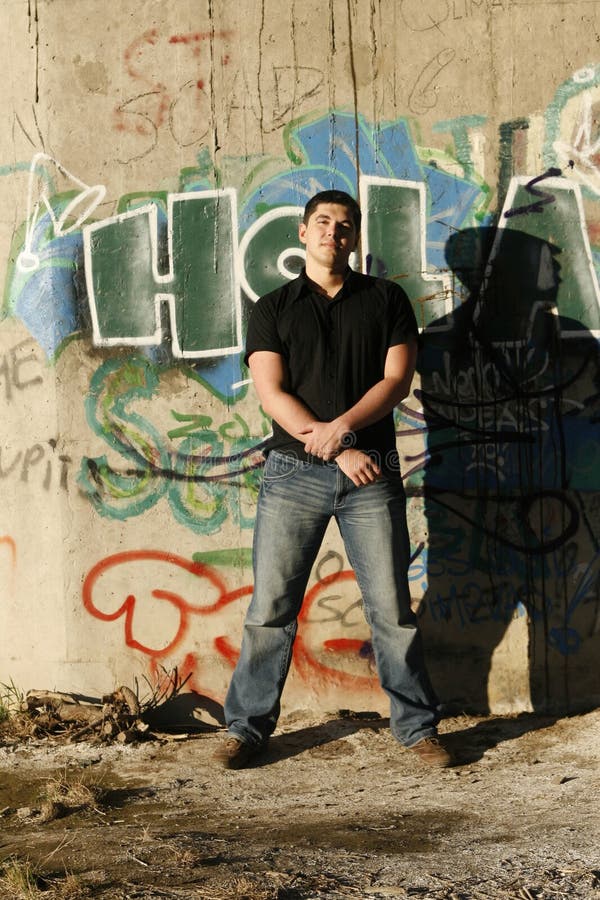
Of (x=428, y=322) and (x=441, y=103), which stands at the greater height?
(x=441, y=103)

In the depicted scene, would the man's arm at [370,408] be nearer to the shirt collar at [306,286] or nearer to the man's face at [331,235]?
the shirt collar at [306,286]

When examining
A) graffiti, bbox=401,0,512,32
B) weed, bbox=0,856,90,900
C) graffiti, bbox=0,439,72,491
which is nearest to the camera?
weed, bbox=0,856,90,900

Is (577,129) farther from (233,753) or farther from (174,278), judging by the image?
(233,753)

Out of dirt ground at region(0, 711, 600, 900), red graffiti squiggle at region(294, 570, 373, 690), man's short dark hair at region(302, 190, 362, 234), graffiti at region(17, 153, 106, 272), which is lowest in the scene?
dirt ground at region(0, 711, 600, 900)

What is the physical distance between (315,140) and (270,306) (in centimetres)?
84

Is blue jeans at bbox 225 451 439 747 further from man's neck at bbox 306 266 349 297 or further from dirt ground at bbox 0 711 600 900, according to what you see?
man's neck at bbox 306 266 349 297

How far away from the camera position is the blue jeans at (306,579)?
4.07 m

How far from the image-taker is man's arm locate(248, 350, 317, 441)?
13.1 ft

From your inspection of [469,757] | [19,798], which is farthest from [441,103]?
[19,798]

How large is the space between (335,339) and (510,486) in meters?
1.09

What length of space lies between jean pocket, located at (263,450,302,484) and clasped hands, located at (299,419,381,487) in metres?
0.12

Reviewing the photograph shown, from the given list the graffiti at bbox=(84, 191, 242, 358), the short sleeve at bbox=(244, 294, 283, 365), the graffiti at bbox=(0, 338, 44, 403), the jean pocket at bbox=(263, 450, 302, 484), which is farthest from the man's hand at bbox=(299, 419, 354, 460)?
the graffiti at bbox=(0, 338, 44, 403)

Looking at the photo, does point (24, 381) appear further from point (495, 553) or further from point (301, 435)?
point (495, 553)

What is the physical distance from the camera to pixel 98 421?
15.2 feet
